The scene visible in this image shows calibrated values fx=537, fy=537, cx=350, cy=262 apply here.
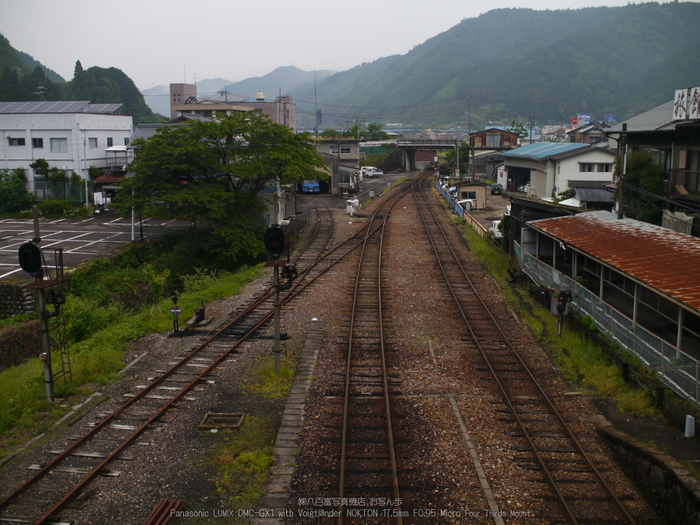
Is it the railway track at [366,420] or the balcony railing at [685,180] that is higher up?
the balcony railing at [685,180]

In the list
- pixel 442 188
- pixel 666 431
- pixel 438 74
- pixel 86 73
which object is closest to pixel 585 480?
pixel 666 431

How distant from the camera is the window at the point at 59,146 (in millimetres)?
33812

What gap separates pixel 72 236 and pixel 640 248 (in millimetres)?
22785

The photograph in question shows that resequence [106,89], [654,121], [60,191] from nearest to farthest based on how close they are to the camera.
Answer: [654,121], [60,191], [106,89]

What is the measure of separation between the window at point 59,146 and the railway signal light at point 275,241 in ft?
98.4

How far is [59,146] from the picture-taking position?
3388 centimetres

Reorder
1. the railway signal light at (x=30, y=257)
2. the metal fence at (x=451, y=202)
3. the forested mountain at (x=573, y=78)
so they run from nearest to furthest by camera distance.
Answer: the railway signal light at (x=30, y=257), the metal fence at (x=451, y=202), the forested mountain at (x=573, y=78)

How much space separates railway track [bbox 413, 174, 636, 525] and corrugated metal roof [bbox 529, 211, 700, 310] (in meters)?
2.53

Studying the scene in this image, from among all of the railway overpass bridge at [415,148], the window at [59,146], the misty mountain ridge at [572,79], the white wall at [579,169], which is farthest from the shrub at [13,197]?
the misty mountain ridge at [572,79]

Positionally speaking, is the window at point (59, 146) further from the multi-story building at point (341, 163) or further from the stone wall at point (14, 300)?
the stone wall at point (14, 300)

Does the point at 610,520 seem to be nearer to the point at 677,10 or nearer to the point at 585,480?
the point at 585,480

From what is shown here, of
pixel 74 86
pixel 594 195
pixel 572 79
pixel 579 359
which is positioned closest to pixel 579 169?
pixel 594 195

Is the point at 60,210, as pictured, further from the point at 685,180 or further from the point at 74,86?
the point at 74,86

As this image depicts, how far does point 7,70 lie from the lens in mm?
62438
